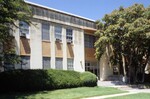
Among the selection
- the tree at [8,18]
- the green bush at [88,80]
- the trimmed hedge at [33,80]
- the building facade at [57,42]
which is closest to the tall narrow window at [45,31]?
the building facade at [57,42]

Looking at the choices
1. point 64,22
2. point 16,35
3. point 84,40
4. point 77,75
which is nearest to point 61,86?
point 77,75

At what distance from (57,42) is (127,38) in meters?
7.67

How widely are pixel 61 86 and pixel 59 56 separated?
6391 millimetres

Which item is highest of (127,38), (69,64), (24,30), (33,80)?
(24,30)

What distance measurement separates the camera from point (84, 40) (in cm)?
3403

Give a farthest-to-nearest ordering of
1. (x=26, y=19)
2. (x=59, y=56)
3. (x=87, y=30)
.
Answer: (x=87, y=30)
(x=59, y=56)
(x=26, y=19)

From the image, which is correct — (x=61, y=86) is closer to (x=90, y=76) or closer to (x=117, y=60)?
(x=90, y=76)

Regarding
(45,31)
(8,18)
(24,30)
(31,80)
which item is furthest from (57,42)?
(8,18)

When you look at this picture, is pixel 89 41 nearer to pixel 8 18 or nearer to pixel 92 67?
pixel 92 67

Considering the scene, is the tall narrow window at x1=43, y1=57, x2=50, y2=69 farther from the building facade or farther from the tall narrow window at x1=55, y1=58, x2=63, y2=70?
the tall narrow window at x1=55, y1=58, x2=63, y2=70

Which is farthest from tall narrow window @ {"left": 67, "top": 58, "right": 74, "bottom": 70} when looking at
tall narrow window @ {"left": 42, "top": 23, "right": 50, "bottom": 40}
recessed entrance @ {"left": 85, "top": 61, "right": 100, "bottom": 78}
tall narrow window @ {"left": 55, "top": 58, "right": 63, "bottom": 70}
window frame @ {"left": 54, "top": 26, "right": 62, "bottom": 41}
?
tall narrow window @ {"left": 42, "top": 23, "right": 50, "bottom": 40}

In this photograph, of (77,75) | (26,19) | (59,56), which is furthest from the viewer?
(59,56)

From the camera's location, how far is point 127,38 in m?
30.0

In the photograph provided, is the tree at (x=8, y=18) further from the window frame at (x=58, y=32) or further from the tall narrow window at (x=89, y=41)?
the tall narrow window at (x=89, y=41)
